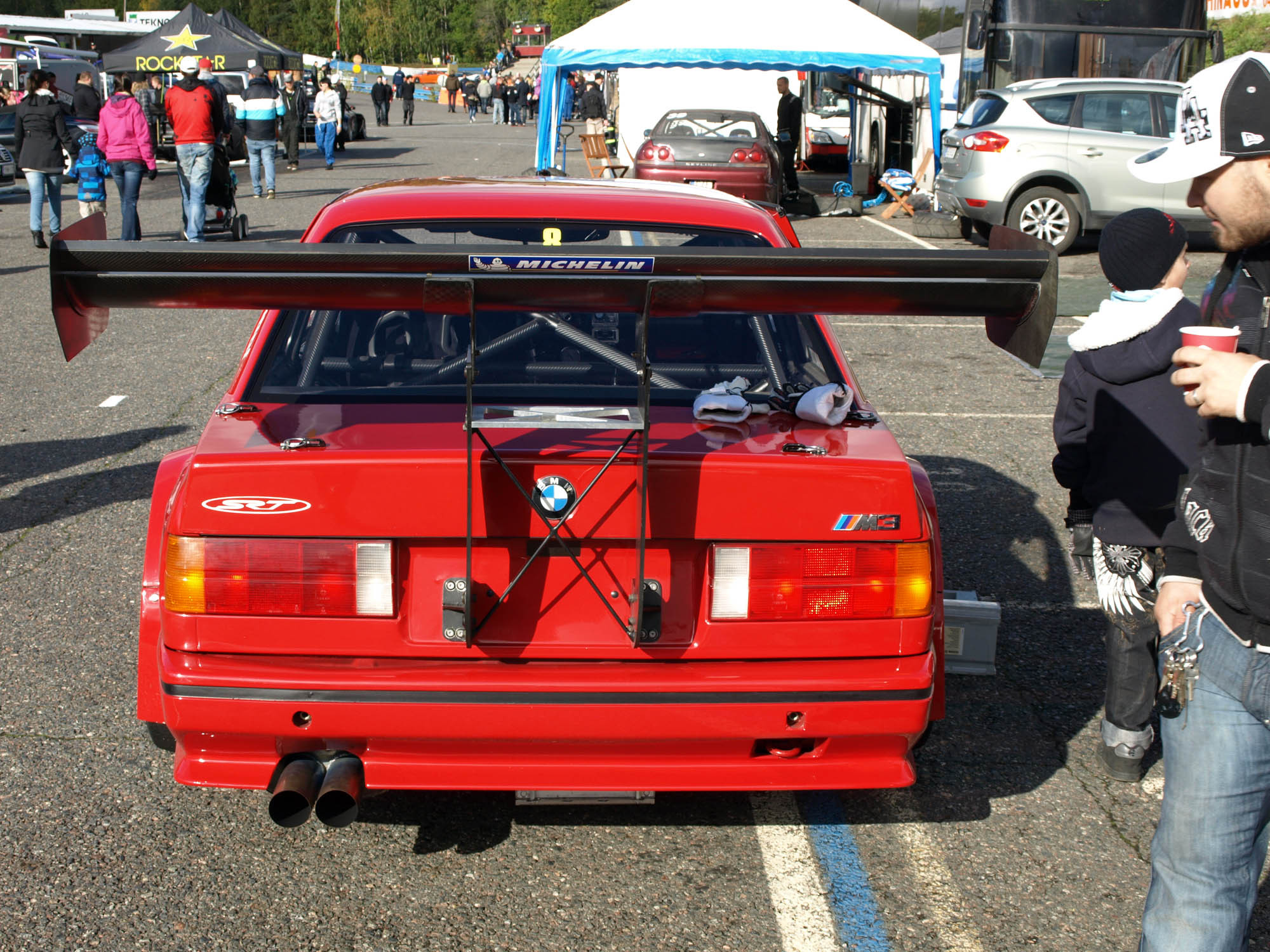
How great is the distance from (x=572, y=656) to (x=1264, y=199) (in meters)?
1.66

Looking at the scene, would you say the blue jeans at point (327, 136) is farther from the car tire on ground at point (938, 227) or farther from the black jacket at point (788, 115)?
the car tire on ground at point (938, 227)

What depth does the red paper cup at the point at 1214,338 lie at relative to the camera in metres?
2.04

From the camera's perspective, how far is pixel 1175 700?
2.29m

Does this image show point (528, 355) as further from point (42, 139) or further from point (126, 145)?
point (42, 139)

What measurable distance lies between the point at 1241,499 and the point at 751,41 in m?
16.0

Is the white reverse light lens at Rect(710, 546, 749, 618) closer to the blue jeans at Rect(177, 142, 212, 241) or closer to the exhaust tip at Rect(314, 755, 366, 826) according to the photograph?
the exhaust tip at Rect(314, 755, 366, 826)

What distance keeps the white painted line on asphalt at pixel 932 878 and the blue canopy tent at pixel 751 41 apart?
585 inches

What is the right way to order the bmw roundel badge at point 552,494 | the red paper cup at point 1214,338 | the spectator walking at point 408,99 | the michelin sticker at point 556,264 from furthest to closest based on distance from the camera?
the spectator walking at point 408,99, the bmw roundel badge at point 552,494, the michelin sticker at point 556,264, the red paper cup at point 1214,338

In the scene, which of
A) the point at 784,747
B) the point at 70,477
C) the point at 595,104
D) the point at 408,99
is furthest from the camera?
the point at 408,99

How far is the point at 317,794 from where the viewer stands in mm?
2814

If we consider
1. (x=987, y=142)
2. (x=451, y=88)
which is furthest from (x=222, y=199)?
(x=451, y=88)

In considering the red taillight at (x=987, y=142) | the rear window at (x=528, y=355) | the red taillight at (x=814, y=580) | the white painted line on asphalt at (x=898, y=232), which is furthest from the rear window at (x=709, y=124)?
the red taillight at (x=814, y=580)

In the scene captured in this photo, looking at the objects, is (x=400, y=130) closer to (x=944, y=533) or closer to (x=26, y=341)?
(x=26, y=341)

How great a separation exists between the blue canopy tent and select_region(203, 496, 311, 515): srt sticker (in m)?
15.2
